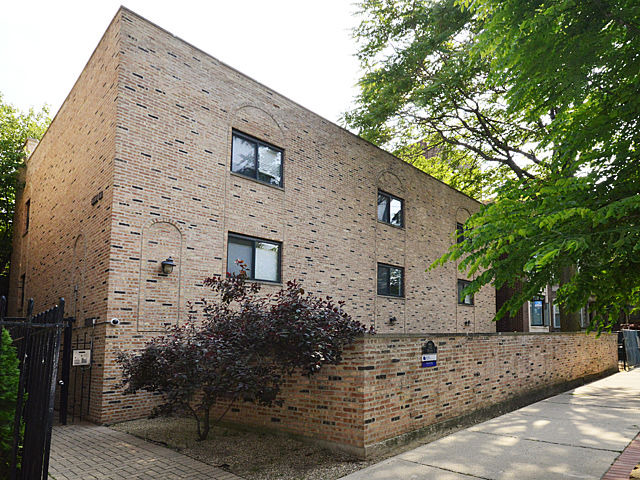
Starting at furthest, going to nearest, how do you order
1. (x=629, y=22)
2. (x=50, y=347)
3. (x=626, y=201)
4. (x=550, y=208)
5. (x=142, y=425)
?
1. (x=142, y=425)
2. (x=550, y=208)
3. (x=629, y=22)
4. (x=626, y=201)
5. (x=50, y=347)

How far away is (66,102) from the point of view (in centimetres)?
1455

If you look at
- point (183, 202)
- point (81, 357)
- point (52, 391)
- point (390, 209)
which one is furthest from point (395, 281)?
point (52, 391)

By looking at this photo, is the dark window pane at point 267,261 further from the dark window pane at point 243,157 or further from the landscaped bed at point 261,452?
the landscaped bed at point 261,452

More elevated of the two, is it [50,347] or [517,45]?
[517,45]

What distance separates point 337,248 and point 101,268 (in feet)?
23.2

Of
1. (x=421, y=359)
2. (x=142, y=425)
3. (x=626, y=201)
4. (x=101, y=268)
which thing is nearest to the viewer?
(x=626, y=201)

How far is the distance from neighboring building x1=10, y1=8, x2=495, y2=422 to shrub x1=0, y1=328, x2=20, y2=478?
6183 mm

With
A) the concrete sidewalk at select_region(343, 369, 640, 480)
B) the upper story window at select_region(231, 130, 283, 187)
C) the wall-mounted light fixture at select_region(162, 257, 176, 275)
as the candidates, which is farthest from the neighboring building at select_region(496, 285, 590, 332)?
the wall-mounted light fixture at select_region(162, 257, 176, 275)

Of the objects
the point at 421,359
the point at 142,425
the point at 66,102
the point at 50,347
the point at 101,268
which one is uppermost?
the point at 66,102

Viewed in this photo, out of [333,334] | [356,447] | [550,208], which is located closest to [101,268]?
[333,334]

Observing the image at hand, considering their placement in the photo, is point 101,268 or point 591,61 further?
point 101,268

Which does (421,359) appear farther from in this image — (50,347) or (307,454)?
(50,347)

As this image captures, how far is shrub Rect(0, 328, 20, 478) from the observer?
3277 mm

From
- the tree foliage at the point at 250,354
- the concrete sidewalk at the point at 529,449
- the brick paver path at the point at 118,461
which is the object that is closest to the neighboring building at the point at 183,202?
the brick paver path at the point at 118,461
